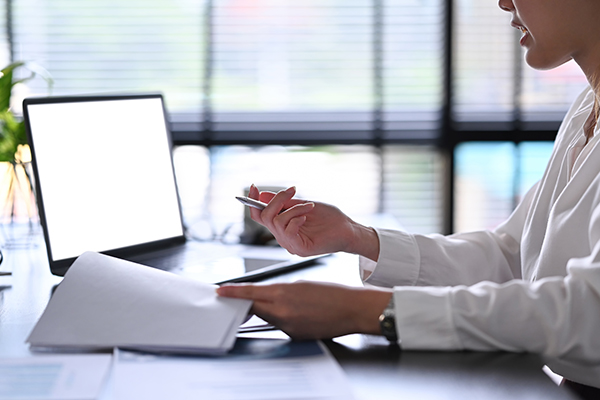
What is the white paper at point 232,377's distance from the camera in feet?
1.82

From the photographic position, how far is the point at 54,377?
23.1 inches

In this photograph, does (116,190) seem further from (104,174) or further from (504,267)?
(504,267)

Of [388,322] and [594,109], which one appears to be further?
[594,109]

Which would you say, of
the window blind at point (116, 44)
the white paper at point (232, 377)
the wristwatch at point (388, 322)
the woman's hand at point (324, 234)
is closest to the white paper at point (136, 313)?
the white paper at point (232, 377)

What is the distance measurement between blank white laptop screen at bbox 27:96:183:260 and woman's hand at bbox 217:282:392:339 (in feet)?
1.61

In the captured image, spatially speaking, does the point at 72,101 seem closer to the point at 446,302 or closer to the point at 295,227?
the point at 295,227

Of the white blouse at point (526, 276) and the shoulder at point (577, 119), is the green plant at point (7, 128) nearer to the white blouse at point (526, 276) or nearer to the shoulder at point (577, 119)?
the white blouse at point (526, 276)

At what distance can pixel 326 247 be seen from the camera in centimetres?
105

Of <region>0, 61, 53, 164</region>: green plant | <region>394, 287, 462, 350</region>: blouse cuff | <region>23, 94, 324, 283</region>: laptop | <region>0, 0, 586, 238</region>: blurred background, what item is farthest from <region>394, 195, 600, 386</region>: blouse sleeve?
<region>0, 0, 586, 238</region>: blurred background

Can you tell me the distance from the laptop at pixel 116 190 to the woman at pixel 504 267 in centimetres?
20

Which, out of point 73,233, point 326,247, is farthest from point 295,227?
point 73,233

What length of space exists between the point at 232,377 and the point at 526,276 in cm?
65

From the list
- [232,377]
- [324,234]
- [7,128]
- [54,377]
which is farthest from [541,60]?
[7,128]

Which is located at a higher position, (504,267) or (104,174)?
(104,174)
